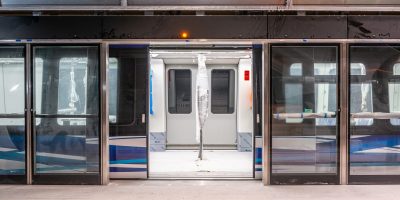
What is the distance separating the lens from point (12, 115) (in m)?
5.86

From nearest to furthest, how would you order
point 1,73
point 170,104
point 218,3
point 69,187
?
point 218,3 < point 69,187 < point 1,73 < point 170,104

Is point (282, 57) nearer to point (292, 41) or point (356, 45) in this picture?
point (292, 41)

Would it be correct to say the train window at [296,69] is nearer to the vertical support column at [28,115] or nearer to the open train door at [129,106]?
the open train door at [129,106]

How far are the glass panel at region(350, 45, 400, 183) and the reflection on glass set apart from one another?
4.90m

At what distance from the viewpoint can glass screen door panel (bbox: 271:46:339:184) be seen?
18.9 feet

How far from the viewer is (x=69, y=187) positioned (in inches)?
220

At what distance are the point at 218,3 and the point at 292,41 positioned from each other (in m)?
1.28

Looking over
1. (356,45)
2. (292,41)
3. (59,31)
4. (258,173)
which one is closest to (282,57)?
(292,41)

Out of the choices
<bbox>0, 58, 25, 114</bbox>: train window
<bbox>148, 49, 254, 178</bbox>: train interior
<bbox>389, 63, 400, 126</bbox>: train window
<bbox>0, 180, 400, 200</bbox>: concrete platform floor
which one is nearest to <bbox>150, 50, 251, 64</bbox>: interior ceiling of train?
<bbox>148, 49, 254, 178</bbox>: train interior

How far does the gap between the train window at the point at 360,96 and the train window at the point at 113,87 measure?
140 inches

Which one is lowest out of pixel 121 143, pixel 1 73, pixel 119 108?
pixel 121 143

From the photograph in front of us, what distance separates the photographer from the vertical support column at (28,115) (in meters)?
5.77

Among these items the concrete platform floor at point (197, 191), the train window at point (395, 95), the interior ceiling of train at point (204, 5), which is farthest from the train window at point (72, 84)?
the train window at point (395, 95)

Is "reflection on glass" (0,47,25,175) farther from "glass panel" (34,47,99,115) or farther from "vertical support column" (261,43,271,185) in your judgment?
"vertical support column" (261,43,271,185)
